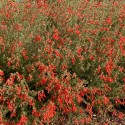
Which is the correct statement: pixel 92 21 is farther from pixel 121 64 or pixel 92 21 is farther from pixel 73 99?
pixel 73 99

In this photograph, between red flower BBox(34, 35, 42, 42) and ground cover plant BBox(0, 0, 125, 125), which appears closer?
ground cover plant BBox(0, 0, 125, 125)

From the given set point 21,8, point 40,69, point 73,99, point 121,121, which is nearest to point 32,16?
point 21,8

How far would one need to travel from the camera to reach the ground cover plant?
456 cm

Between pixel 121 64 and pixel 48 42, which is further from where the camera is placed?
pixel 121 64

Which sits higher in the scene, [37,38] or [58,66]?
[37,38]

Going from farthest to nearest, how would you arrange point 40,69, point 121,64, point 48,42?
point 121,64 < point 48,42 < point 40,69

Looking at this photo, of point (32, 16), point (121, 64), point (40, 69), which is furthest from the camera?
point (121, 64)

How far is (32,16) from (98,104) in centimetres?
184

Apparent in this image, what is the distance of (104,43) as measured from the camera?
582 cm

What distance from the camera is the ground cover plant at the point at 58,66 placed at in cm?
456

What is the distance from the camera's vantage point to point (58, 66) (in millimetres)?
4961

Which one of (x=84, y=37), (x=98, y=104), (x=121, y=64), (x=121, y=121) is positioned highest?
(x=84, y=37)

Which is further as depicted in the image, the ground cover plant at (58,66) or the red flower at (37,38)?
the red flower at (37,38)

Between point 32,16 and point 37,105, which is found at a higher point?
point 32,16
